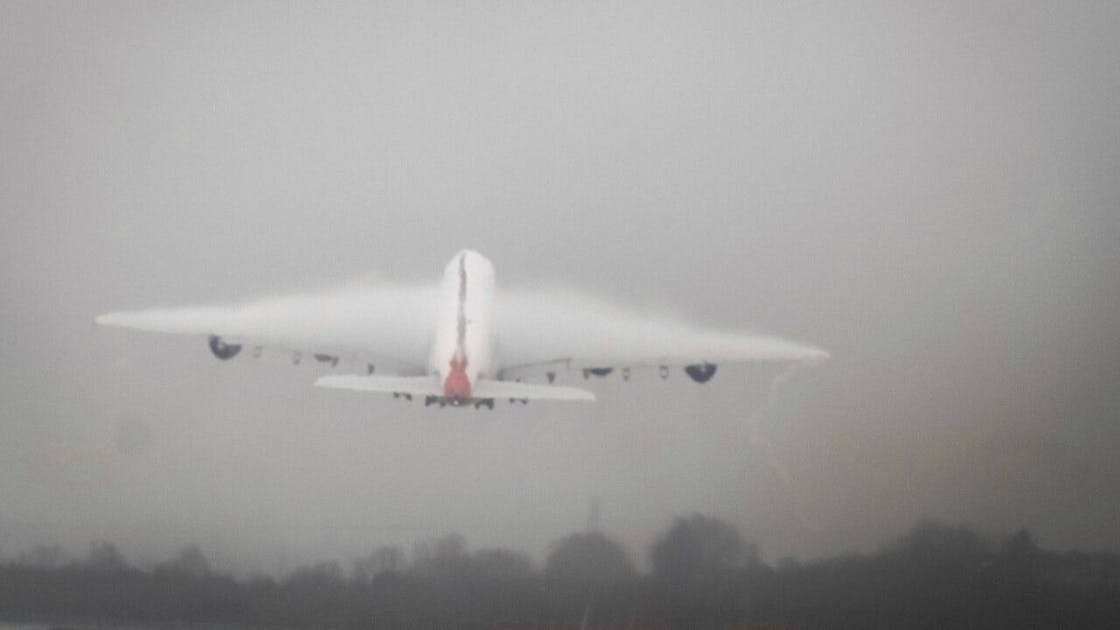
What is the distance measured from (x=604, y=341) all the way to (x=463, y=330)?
474 cm

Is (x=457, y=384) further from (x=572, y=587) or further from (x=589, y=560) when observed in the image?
(x=572, y=587)

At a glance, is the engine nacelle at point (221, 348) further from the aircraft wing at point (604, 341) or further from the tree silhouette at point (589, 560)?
the tree silhouette at point (589, 560)

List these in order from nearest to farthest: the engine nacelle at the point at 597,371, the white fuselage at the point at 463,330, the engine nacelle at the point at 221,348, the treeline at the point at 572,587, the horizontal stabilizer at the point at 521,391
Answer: the horizontal stabilizer at the point at 521,391 → the white fuselage at the point at 463,330 → the engine nacelle at the point at 597,371 → the engine nacelle at the point at 221,348 → the treeline at the point at 572,587

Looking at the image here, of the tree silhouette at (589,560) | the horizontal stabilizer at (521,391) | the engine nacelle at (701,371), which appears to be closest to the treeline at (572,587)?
the tree silhouette at (589,560)

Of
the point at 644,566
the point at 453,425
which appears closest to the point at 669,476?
the point at 644,566

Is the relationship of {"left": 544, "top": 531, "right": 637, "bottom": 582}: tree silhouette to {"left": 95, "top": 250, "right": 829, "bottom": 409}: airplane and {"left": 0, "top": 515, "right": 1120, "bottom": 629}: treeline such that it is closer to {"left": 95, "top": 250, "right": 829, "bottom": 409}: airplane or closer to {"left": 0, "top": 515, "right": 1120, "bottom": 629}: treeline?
{"left": 0, "top": 515, "right": 1120, "bottom": 629}: treeline

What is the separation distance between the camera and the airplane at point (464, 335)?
35.6m

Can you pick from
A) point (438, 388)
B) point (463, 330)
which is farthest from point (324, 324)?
point (438, 388)

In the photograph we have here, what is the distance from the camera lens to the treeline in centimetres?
4050

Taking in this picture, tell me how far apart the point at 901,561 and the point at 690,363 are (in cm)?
892

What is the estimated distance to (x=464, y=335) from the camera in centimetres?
3550

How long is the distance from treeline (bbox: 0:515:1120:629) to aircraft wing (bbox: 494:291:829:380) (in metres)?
5.17

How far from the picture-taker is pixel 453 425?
139ft

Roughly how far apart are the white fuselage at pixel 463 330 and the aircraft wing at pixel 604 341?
1.45 m
